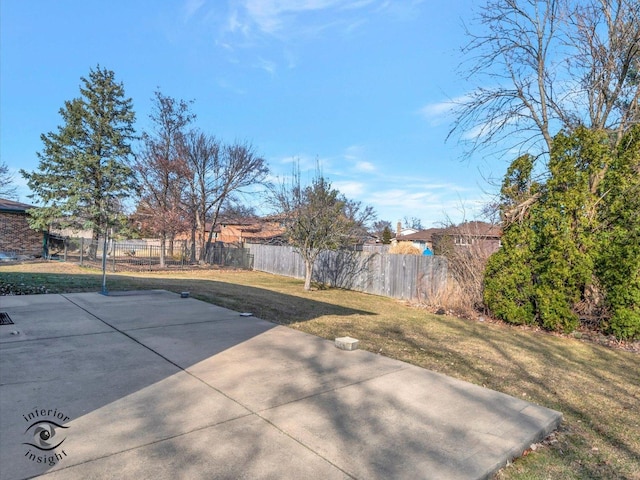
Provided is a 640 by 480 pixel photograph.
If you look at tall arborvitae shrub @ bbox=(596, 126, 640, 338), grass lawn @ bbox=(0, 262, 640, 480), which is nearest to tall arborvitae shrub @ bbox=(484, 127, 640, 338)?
tall arborvitae shrub @ bbox=(596, 126, 640, 338)

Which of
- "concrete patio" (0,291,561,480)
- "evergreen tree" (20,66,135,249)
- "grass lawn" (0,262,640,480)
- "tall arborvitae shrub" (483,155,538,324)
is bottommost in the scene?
"grass lawn" (0,262,640,480)

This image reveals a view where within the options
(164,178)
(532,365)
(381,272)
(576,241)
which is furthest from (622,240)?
(164,178)

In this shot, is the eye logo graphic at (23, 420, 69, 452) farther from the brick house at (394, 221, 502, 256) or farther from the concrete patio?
the brick house at (394, 221, 502, 256)

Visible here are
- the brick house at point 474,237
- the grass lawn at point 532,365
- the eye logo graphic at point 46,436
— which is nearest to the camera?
the eye logo graphic at point 46,436

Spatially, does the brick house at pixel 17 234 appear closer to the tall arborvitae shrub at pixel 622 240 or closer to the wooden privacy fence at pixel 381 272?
the wooden privacy fence at pixel 381 272

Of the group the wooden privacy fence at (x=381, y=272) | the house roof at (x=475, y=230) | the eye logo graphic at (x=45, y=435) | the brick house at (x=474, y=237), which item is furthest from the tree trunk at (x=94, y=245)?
the eye logo graphic at (x=45, y=435)

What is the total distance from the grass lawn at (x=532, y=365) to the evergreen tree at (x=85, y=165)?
11001mm

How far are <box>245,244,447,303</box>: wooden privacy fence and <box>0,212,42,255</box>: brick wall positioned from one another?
1410cm

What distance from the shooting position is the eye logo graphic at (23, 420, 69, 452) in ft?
7.34

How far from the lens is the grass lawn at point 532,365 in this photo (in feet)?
8.70

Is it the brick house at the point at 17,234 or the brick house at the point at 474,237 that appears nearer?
the brick house at the point at 474,237

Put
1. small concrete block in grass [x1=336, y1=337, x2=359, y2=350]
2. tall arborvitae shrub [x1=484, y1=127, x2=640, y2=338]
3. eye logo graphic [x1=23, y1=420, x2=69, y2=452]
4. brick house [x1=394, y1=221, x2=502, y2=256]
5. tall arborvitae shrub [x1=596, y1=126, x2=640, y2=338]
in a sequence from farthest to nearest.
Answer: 1. brick house [x1=394, y1=221, x2=502, y2=256]
2. tall arborvitae shrub [x1=484, y1=127, x2=640, y2=338]
3. tall arborvitae shrub [x1=596, y1=126, x2=640, y2=338]
4. small concrete block in grass [x1=336, y1=337, x2=359, y2=350]
5. eye logo graphic [x1=23, y1=420, x2=69, y2=452]

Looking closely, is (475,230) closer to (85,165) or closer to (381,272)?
(381,272)

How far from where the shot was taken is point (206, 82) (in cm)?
1505
